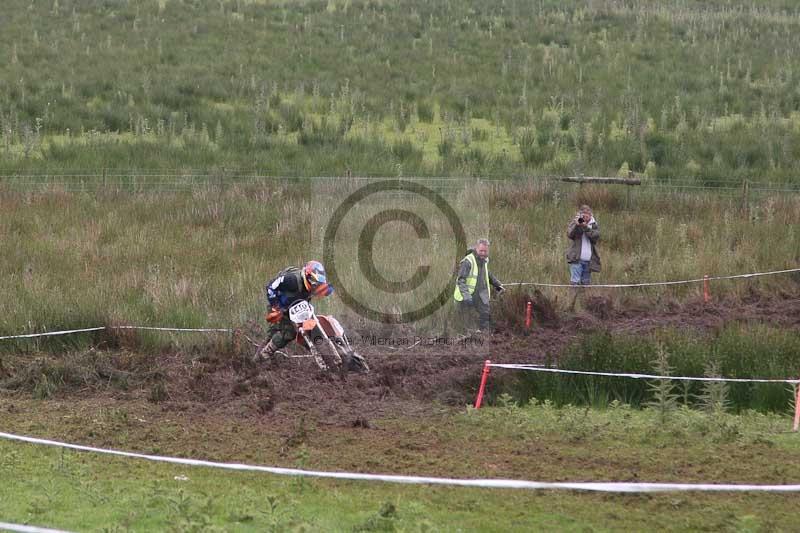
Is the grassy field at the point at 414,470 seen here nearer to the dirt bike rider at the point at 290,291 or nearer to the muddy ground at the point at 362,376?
the muddy ground at the point at 362,376

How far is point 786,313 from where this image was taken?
1600 cm

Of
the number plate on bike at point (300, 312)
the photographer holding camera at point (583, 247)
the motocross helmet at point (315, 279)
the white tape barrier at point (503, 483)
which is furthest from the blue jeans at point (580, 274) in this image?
the white tape barrier at point (503, 483)

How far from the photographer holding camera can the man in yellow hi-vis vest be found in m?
2.13

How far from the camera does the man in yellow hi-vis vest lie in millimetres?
14586

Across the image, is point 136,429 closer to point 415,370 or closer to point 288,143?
point 415,370

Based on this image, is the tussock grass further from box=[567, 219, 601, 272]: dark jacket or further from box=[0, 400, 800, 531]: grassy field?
box=[567, 219, 601, 272]: dark jacket

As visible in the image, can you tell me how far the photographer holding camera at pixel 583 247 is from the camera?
16297 millimetres

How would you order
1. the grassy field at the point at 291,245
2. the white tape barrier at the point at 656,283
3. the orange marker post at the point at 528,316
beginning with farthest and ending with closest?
the white tape barrier at the point at 656,283
the grassy field at the point at 291,245
the orange marker post at the point at 528,316

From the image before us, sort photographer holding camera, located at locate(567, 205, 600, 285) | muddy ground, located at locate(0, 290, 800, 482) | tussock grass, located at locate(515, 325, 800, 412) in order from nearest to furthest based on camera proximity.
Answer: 1. muddy ground, located at locate(0, 290, 800, 482)
2. tussock grass, located at locate(515, 325, 800, 412)
3. photographer holding camera, located at locate(567, 205, 600, 285)

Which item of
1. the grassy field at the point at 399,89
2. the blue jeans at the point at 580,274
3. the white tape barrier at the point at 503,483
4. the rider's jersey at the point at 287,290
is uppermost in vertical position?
the grassy field at the point at 399,89

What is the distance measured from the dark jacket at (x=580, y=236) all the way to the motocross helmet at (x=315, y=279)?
17.7ft

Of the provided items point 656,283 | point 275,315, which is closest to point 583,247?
point 656,283

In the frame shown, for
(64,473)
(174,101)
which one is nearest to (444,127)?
(174,101)

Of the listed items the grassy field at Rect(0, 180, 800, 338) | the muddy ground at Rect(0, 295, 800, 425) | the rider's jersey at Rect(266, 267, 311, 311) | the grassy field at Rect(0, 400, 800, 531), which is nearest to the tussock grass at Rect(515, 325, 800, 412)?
the muddy ground at Rect(0, 295, 800, 425)
